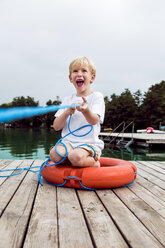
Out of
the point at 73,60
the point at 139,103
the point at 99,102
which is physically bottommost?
the point at 99,102

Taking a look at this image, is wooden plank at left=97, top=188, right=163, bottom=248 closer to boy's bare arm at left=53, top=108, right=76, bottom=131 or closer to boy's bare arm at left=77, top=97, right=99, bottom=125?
boy's bare arm at left=77, top=97, right=99, bottom=125

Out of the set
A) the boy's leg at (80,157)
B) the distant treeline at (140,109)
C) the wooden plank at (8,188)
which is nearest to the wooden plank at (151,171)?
the boy's leg at (80,157)

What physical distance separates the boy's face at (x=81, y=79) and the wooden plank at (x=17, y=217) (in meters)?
1.20

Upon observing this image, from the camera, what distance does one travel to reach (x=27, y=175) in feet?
8.77

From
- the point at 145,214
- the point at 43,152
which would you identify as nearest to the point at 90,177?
the point at 145,214

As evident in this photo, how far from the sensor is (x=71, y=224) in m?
1.32

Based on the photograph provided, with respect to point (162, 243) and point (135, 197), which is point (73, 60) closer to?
point (135, 197)

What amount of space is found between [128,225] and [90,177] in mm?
776

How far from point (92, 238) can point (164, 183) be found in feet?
4.99

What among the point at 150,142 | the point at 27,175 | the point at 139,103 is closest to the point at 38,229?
the point at 27,175

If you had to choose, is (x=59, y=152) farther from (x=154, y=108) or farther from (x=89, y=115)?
(x=154, y=108)

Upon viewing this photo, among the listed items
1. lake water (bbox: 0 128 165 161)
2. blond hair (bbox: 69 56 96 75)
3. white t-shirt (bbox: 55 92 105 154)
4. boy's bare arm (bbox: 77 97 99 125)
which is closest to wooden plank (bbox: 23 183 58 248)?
white t-shirt (bbox: 55 92 105 154)

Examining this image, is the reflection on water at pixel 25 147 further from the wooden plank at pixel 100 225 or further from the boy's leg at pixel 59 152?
the wooden plank at pixel 100 225

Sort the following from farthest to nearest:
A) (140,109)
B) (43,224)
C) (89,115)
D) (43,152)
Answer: (140,109) < (43,152) < (89,115) < (43,224)
